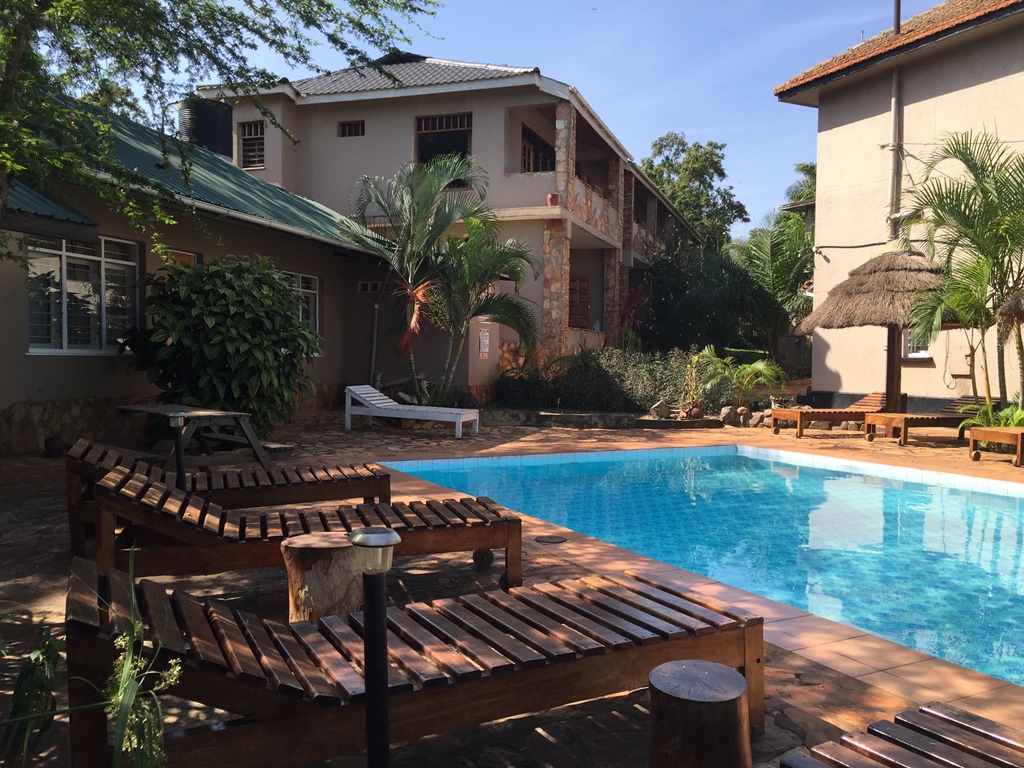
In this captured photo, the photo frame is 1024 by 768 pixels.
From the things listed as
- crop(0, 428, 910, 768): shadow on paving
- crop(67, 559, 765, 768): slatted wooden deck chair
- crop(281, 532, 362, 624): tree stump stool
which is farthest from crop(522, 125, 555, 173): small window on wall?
crop(67, 559, 765, 768): slatted wooden deck chair

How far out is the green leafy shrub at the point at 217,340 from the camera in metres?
9.18

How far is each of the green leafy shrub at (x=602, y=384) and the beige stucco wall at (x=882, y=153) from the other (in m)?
3.02

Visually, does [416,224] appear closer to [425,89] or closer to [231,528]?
[425,89]

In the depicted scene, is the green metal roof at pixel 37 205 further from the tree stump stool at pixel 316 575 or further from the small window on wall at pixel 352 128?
the small window on wall at pixel 352 128

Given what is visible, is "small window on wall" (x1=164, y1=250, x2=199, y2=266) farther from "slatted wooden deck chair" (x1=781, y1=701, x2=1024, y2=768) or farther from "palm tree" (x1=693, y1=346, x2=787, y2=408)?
"slatted wooden deck chair" (x1=781, y1=701, x2=1024, y2=768)

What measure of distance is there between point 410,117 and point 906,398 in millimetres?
11998

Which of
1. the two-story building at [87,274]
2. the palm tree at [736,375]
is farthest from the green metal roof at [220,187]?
the palm tree at [736,375]

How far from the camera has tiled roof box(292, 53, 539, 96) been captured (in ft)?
53.5

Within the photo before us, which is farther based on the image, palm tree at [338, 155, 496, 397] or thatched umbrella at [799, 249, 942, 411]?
palm tree at [338, 155, 496, 397]

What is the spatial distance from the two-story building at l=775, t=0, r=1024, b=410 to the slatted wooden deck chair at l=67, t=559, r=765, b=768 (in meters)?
13.2

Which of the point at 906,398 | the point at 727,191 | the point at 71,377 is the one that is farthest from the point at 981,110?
the point at 727,191

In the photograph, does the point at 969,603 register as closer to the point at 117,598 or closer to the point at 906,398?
the point at 117,598

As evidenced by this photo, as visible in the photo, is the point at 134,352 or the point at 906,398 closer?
the point at 134,352

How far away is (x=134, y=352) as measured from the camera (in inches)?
384
